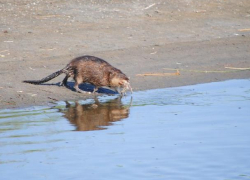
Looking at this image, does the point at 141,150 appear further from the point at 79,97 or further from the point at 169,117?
the point at 79,97

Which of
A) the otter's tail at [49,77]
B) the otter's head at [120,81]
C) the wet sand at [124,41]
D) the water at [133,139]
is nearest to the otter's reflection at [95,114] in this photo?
the water at [133,139]

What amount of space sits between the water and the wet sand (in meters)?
0.94

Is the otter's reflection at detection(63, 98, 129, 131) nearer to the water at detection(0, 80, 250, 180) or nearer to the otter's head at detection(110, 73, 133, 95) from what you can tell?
the water at detection(0, 80, 250, 180)

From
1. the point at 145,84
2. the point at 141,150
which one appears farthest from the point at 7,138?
the point at 145,84

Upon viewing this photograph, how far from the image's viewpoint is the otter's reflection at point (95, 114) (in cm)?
892

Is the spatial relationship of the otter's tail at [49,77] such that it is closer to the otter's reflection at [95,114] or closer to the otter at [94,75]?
the otter at [94,75]

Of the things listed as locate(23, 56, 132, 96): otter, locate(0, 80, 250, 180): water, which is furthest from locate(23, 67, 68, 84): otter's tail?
locate(0, 80, 250, 180): water

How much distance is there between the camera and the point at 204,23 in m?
15.0

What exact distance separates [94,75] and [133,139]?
255cm

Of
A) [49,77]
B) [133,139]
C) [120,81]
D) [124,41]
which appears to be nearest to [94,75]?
[120,81]

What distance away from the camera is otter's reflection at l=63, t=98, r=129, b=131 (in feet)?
29.3

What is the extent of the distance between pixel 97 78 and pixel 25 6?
4.48 metres

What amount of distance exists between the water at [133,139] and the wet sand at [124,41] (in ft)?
3.10

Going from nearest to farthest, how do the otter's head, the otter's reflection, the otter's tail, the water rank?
the water, the otter's reflection, the otter's head, the otter's tail
